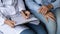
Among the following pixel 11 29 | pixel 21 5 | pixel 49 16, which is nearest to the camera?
pixel 11 29

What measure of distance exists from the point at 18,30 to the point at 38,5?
375 millimetres

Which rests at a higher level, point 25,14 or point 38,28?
point 25,14

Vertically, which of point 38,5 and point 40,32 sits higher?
point 38,5

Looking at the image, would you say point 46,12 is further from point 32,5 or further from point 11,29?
point 11,29

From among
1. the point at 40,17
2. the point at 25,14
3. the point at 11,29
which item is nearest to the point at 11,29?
the point at 11,29

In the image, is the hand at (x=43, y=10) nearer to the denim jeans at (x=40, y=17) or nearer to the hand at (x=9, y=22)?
the denim jeans at (x=40, y=17)

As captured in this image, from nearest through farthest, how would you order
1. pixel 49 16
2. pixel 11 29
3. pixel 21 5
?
pixel 11 29, pixel 49 16, pixel 21 5

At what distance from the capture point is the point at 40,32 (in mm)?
1442

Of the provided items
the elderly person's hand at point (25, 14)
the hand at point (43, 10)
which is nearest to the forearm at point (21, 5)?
the elderly person's hand at point (25, 14)

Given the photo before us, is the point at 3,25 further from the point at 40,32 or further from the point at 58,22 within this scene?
the point at 58,22

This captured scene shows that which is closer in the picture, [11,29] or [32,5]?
[11,29]

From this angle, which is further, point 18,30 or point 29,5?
point 29,5

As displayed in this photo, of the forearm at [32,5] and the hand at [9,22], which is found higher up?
the forearm at [32,5]

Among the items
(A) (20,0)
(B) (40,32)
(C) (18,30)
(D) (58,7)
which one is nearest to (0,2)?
(A) (20,0)
